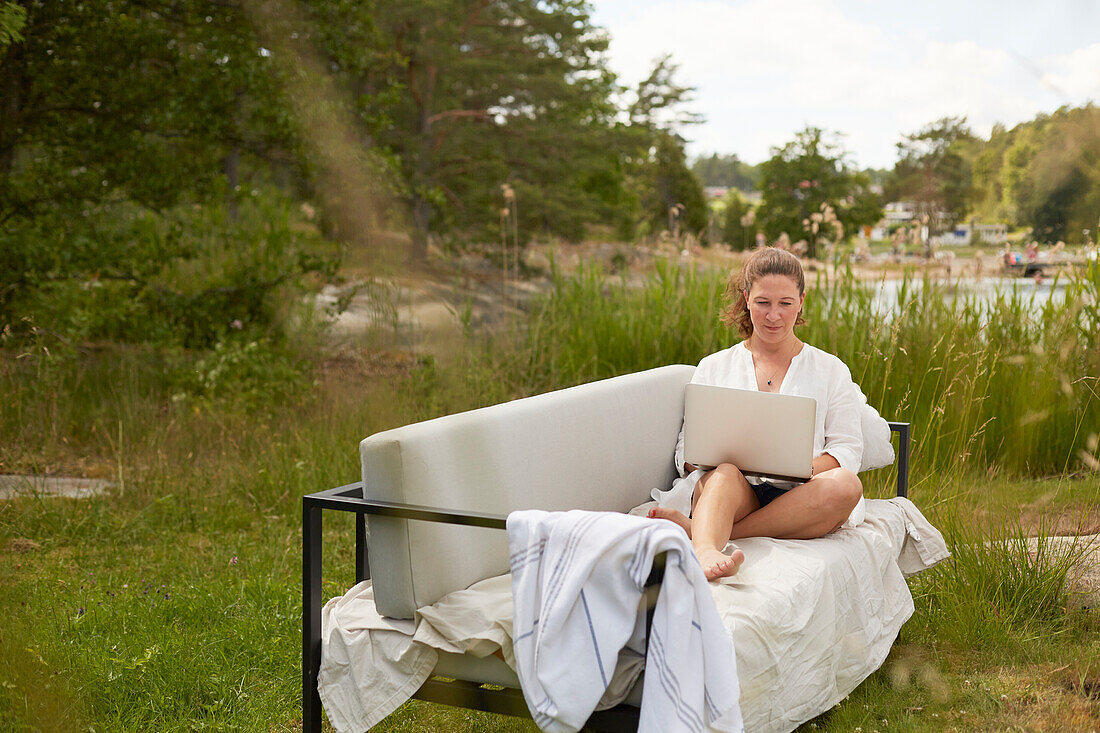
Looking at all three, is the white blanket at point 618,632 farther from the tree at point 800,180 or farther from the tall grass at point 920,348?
the tree at point 800,180

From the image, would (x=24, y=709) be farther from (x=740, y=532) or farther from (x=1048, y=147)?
(x=1048, y=147)

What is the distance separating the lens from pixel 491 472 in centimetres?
217

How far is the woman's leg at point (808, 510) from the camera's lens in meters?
2.47

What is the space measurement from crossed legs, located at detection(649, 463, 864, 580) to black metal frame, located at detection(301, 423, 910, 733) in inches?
23.0

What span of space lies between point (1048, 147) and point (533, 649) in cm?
122

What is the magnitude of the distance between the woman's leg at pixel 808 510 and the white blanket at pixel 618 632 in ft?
2.53

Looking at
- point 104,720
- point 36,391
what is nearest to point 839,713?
point 104,720

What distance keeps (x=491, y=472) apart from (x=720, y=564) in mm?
546

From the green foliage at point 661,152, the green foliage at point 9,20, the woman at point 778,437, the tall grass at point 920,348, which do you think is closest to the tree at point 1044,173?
the woman at point 778,437

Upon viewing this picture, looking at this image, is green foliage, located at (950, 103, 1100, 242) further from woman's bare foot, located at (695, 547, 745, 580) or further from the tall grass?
the tall grass

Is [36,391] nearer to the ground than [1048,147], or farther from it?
nearer to the ground

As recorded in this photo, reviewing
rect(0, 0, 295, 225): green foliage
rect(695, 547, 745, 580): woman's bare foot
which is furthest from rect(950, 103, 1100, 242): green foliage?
rect(0, 0, 295, 225): green foliage

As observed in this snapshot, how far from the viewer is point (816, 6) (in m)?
0.93

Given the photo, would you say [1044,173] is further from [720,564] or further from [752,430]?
[752,430]
